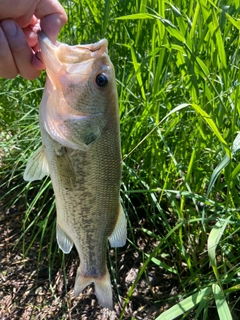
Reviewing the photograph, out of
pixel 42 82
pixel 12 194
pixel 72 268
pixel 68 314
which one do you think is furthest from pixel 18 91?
pixel 68 314

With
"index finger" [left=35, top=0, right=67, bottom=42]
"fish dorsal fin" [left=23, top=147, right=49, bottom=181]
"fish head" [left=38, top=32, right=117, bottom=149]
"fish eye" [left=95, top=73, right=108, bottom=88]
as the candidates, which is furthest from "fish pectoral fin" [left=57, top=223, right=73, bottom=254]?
"index finger" [left=35, top=0, right=67, bottom=42]

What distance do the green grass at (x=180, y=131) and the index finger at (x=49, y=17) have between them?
11.6 inches

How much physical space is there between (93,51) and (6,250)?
61.7 inches

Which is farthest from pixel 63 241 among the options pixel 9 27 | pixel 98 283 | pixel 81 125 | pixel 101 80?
pixel 9 27

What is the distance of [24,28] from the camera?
157 centimetres

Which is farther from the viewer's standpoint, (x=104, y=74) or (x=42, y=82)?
(x=42, y=82)

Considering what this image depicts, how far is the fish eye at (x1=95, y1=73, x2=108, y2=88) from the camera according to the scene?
1.36 metres

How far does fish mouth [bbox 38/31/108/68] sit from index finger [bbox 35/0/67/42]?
127 mm

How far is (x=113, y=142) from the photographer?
4.51ft

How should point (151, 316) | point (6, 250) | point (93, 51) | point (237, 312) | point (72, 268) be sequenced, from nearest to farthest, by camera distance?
point (93, 51), point (237, 312), point (151, 316), point (72, 268), point (6, 250)

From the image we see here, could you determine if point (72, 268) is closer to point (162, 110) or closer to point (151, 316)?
point (151, 316)

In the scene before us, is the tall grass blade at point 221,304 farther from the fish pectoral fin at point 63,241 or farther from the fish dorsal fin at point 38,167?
the fish dorsal fin at point 38,167

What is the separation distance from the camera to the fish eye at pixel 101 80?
4.45 ft

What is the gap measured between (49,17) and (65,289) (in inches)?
54.8
